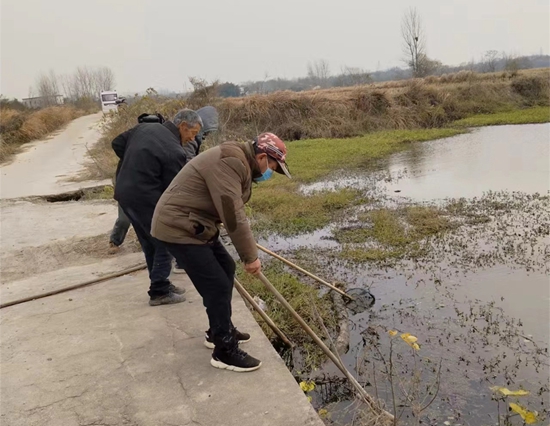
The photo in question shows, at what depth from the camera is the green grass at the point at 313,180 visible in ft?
26.4

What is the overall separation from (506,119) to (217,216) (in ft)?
72.5

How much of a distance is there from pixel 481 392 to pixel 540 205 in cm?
545

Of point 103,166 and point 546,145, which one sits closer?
point 103,166

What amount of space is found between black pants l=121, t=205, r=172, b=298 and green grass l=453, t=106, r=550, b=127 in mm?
20121

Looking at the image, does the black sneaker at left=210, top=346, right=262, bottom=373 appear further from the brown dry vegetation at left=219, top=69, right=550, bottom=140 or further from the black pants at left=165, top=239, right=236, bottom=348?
the brown dry vegetation at left=219, top=69, right=550, bottom=140

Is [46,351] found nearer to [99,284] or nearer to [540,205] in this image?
[99,284]

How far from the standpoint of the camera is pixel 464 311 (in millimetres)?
4648

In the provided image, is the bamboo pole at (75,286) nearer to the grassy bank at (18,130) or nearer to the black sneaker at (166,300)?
the black sneaker at (166,300)

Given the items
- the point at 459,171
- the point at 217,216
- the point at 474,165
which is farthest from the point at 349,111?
the point at 217,216

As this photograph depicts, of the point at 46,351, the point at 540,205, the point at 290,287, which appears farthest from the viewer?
the point at 540,205

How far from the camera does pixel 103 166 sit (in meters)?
11.2

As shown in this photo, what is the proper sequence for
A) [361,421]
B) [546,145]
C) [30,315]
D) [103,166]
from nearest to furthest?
[361,421], [30,315], [103,166], [546,145]

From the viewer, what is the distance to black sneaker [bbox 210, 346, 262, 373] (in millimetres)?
2918

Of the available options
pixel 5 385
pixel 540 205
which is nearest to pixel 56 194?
pixel 5 385
